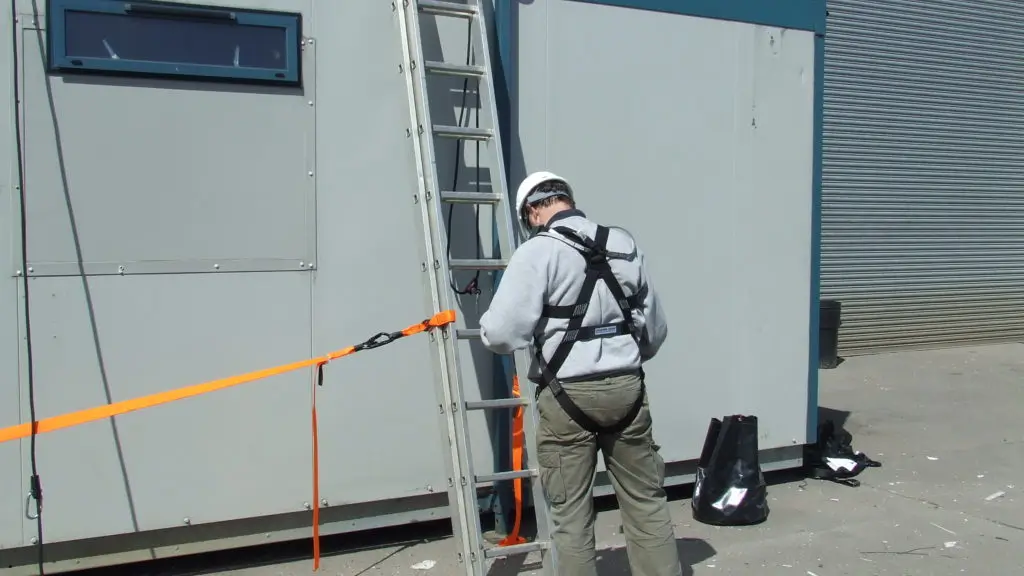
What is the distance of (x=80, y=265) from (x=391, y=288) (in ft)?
4.57

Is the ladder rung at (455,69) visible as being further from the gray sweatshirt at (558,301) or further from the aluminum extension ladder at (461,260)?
the gray sweatshirt at (558,301)

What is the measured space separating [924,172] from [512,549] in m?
9.76

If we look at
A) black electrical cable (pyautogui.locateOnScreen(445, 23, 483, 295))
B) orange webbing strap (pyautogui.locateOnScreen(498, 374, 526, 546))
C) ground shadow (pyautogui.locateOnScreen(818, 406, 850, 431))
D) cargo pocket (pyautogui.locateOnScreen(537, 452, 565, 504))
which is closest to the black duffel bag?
orange webbing strap (pyautogui.locateOnScreen(498, 374, 526, 546))

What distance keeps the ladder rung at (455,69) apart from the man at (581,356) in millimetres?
990

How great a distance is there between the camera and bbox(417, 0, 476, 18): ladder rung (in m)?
4.40

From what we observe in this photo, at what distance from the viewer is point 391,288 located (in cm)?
450

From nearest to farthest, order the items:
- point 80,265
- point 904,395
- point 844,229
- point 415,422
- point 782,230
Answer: point 80,265
point 415,422
point 782,230
point 904,395
point 844,229

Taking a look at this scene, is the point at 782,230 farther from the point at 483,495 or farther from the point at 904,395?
the point at 904,395

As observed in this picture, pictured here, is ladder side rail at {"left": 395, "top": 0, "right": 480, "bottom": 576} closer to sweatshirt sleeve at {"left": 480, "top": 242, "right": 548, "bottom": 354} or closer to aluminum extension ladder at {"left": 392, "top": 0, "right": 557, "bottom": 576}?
aluminum extension ladder at {"left": 392, "top": 0, "right": 557, "bottom": 576}

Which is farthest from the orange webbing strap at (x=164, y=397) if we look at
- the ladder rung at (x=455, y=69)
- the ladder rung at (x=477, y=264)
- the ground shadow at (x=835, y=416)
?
the ground shadow at (x=835, y=416)

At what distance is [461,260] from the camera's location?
4215 millimetres

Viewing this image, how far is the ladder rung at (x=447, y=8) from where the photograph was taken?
440 cm

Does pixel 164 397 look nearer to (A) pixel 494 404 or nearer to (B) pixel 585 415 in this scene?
(A) pixel 494 404

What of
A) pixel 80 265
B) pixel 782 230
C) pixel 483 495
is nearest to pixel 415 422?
pixel 483 495
